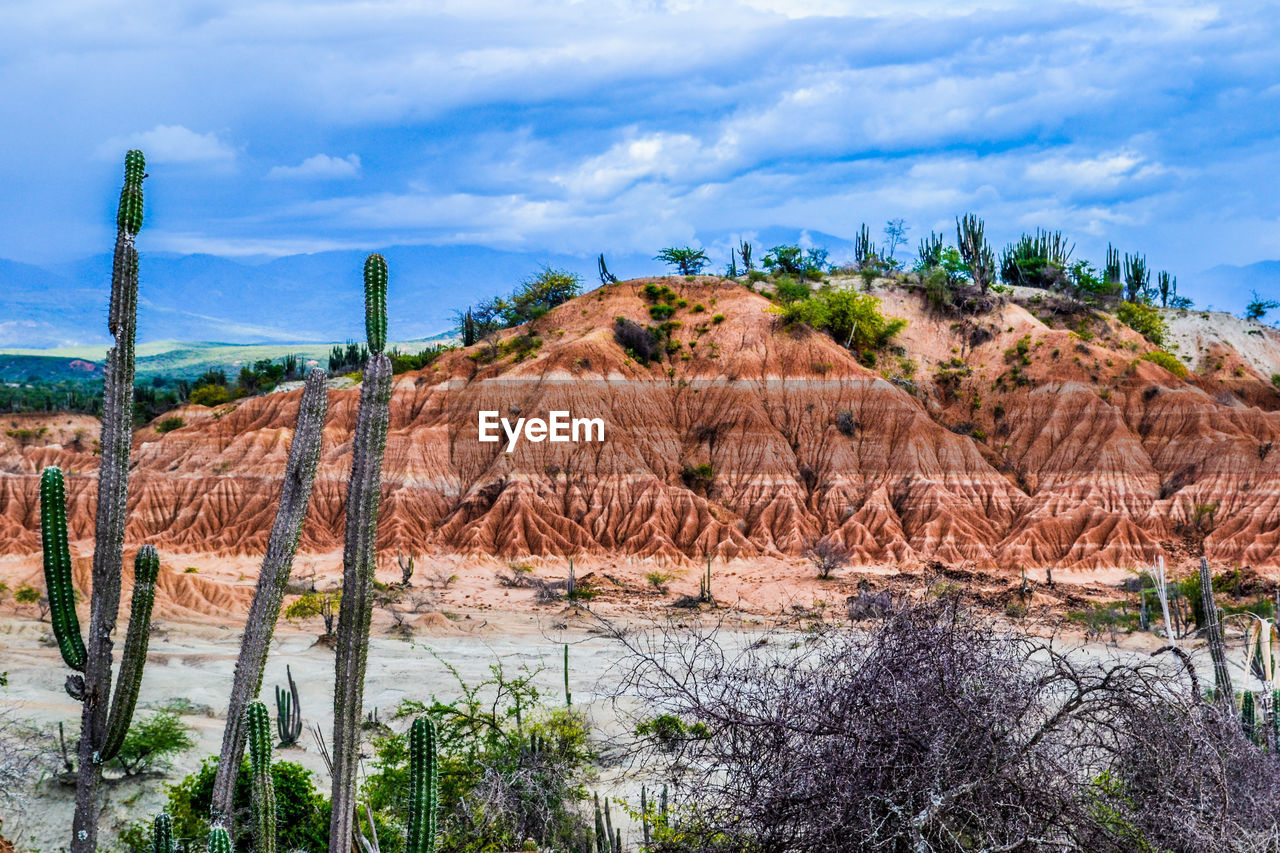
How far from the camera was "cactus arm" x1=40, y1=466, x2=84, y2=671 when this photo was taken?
371 inches

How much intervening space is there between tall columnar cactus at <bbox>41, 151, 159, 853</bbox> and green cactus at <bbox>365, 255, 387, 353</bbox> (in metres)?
2.22

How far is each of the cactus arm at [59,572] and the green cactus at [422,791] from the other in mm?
3123

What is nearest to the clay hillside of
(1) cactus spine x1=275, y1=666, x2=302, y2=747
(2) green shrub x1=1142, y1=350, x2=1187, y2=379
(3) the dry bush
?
(2) green shrub x1=1142, y1=350, x2=1187, y2=379

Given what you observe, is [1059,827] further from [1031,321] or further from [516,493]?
[1031,321]

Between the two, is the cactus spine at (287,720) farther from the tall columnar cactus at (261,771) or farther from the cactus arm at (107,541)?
the tall columnar cactus at (261,771)

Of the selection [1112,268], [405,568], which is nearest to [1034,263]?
[1112,268]

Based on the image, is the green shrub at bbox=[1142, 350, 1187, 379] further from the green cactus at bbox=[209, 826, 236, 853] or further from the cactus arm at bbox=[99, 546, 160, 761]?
the green cactus at bbox=[209, 826, 236, 853]

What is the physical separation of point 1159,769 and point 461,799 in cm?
907

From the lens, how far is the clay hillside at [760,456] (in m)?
51.0

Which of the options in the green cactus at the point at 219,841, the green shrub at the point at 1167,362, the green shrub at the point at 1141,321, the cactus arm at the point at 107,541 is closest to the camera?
the green cactus at the point at 219,841

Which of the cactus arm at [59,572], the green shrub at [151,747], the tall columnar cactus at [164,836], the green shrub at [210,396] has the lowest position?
the green shrub at [151,747]

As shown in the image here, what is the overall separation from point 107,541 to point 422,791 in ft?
12.2

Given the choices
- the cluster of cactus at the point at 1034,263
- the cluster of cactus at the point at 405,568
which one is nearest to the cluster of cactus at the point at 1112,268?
the cluster of cactus at the point at 1034,263

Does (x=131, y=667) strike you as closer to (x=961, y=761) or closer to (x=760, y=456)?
(x=961, y=761)
